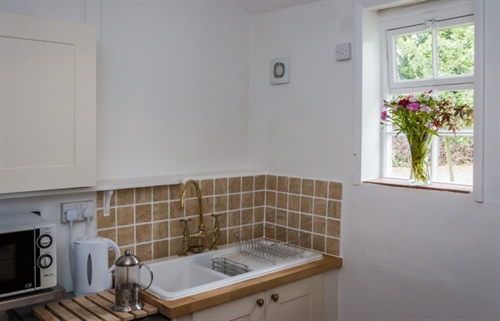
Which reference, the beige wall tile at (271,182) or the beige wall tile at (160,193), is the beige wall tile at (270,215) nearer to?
the beige wall tile at (271,182)

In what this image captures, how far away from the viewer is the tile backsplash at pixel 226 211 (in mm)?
2424

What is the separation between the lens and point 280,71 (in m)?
2.88

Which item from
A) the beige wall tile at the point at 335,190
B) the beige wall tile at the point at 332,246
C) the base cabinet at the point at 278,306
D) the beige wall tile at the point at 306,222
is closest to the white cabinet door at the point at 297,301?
the base cabinet at the point at 278,306

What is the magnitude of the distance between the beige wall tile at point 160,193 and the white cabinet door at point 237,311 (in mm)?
671

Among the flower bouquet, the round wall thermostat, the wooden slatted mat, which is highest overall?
the round wall thermostat

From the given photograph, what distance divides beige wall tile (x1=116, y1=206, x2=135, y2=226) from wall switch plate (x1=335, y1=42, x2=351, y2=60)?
1.29 meters

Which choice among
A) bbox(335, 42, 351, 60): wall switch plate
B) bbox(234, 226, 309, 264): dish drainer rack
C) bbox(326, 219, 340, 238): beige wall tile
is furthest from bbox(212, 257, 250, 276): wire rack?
bbox(335, 42, 351, 60): wall switch plate

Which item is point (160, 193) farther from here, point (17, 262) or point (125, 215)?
point (17, 262)

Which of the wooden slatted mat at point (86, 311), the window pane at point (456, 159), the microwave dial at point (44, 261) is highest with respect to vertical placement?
the window pane at point (456, 159)

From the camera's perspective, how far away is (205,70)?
282cm

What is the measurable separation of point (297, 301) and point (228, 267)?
A: 0.38 metres

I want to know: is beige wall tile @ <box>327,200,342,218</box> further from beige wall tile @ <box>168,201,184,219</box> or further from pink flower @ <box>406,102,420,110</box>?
beige wall tile @ <box>168,201,184,219</box>

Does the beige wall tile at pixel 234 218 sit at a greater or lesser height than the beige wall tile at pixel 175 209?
lesser

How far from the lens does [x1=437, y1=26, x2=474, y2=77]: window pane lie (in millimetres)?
2297
